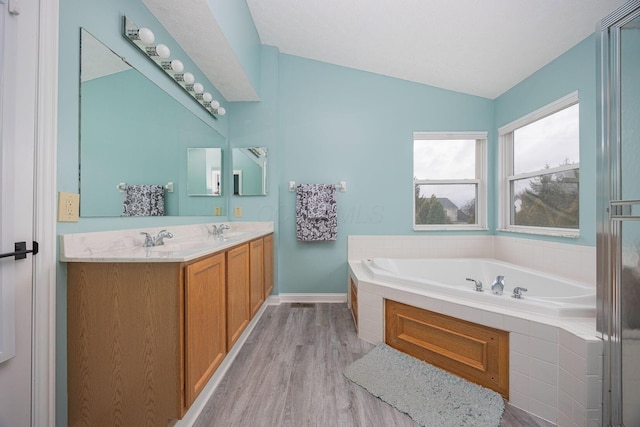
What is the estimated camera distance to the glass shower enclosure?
1.06m

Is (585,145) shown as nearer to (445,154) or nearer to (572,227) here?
(572,227)

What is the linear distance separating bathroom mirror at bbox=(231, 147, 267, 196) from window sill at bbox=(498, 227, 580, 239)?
8.34 ft

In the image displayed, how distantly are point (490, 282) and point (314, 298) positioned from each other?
174 cm

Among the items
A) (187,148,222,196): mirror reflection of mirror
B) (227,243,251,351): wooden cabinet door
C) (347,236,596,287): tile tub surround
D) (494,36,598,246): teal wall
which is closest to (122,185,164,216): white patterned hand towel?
(187,148,222,196): mirror reflection of mirror

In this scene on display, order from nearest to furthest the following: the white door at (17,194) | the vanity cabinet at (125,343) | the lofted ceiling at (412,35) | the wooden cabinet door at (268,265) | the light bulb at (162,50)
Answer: the white door at (17,194) → the vanity cabinet at (125,343) → the light bulb at (162,50) → the lofted ceiling at (412,35) → the wooden cabinet door at (268,265)

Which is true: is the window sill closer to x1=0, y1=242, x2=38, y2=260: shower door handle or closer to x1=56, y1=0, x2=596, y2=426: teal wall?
x1=56, y1=0, x2=596, y2=426: teal wall

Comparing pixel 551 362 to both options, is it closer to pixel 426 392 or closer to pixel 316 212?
pixel 426 392

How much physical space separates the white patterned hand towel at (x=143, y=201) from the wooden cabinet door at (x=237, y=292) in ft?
1.80

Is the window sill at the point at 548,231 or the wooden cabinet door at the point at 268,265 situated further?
the wooden cabinet door at the point at 268,265

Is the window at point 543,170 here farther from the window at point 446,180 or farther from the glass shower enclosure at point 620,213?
the glass shower enclosure at point 620,213

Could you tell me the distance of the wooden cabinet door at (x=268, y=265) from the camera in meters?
2.41

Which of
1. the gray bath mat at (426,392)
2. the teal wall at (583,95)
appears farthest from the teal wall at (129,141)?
the teal wall at (583,95)

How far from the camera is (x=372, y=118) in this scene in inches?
111

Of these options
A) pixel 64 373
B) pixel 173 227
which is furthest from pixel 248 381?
pixel 173 227
